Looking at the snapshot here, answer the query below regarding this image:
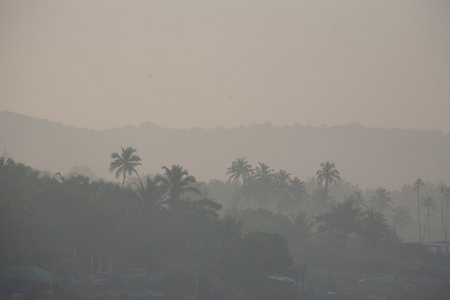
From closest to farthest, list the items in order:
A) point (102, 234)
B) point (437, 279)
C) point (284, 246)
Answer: point (102, 234), point (284, 246), point (437, 279)

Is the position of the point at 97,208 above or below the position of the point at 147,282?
above

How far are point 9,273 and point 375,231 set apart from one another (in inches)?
2255

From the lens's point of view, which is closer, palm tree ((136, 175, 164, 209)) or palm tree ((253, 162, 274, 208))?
palm tree ((136, 175, 164, 209))

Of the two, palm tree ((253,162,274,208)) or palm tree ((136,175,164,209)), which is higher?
palm tree ((253,162,274,208))

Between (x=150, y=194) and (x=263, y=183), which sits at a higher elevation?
(x=263, y=183)

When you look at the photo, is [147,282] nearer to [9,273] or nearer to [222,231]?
[222,231]

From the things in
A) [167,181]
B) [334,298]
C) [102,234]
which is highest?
[167,181]

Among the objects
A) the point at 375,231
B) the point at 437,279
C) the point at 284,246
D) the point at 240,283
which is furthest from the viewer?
the point at 375,231

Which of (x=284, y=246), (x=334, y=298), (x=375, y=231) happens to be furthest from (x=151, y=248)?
(x=375, y=231)

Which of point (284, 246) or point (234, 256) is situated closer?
point (234, 256)

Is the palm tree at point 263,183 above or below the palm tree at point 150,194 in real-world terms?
above

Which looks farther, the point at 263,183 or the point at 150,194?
the point at 263,183

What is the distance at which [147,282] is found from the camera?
197 feet

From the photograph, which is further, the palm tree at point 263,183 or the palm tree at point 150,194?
the palm tree at point 263,183
